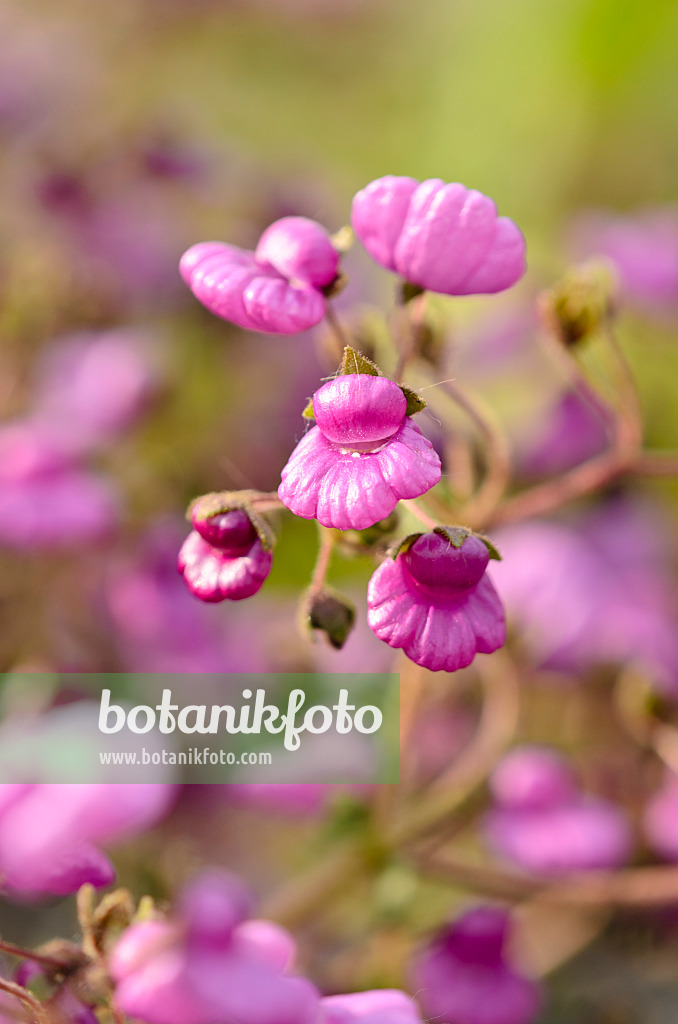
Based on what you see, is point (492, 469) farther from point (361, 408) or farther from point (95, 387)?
point (95, 387)

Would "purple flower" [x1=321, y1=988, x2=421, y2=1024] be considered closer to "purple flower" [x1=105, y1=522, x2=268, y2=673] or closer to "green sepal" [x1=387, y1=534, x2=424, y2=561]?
"green sepal" [x1=387, y1=534, x2=424, y2=561]

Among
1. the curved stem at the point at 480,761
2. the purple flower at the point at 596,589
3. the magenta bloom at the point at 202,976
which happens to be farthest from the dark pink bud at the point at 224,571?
the purple flower at the point at 596,589

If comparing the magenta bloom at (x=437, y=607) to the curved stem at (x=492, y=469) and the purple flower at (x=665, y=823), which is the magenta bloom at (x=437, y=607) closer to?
the curved stem at (x=492, y=469)

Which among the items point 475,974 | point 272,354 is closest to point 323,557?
point 475,974

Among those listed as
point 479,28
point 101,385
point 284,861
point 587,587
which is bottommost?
point 284,861

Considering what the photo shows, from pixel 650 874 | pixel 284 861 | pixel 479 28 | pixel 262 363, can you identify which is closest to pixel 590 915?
pixel 650 874

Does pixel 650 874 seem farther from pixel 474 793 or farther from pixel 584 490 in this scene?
pixel 584 490

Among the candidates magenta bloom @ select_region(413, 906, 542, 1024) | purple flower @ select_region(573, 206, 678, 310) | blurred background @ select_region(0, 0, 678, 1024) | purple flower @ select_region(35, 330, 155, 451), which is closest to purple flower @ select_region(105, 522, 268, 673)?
blurred background @ select_region(0, 0, 678, 1024)
